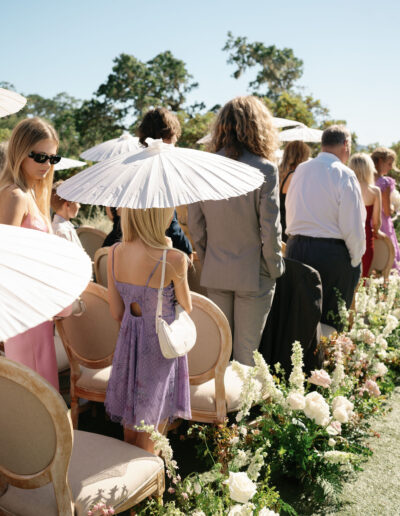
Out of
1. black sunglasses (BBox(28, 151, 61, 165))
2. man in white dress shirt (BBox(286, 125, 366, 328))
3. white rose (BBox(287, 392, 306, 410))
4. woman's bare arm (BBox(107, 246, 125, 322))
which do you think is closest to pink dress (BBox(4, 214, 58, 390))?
black sunglasses (BBox(28, 151, 61, 165))

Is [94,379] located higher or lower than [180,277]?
lower

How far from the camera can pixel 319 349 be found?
3.46 metres

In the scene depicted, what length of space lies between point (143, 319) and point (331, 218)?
7.04 feet

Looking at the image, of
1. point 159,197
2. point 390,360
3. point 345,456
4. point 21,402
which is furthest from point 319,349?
point 21,402

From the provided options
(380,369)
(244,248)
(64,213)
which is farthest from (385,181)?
(64,213)

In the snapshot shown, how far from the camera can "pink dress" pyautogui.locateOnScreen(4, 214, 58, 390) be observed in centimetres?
259

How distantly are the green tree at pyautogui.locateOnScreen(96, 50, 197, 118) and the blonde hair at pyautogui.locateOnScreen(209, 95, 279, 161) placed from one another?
74.8ft

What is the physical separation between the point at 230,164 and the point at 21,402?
1438 millimetres

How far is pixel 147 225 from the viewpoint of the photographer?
221 cm

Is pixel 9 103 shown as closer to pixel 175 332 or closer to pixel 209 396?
pixel 175 332

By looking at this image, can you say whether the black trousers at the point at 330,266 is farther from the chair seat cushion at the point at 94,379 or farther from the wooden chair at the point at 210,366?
the chair seat cushion at the point at 94,379

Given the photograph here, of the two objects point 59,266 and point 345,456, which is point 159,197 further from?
point 345,456

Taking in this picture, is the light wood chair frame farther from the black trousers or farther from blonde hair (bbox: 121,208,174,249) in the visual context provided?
the black trousers

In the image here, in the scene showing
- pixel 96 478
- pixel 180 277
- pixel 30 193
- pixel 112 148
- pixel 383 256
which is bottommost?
pixel 96 478
